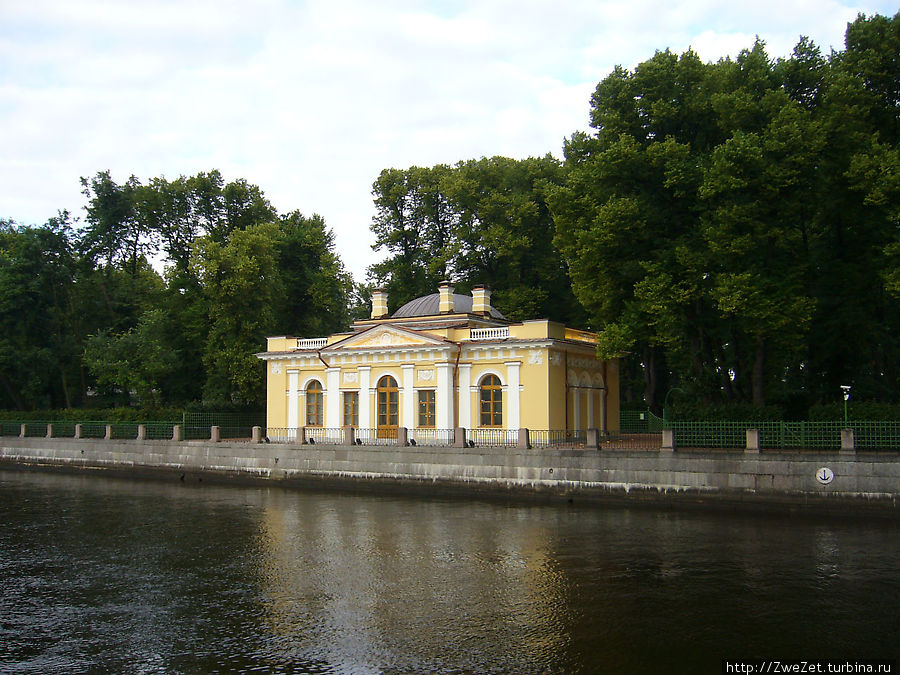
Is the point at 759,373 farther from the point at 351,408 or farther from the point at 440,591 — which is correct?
the point at 440,591

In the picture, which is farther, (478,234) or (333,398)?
(478,234)

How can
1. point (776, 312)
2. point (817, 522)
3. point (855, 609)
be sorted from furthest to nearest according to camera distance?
point (776, 312) < point (817, 522) < point (855, 609)

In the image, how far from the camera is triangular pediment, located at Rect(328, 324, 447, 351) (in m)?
34.3

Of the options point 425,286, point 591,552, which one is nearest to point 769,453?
point 591,552

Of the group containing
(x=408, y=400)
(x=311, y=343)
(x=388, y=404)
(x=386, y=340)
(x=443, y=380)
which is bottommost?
(x=388, y=404)

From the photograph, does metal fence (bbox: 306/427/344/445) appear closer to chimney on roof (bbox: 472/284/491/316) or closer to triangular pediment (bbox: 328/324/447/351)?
triangular pediment (bbox: 328/324/447/351)

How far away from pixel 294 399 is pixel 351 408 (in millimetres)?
3475

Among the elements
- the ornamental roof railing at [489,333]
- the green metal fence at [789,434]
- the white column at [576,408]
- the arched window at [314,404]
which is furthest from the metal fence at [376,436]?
the green metal fence at [789,434]

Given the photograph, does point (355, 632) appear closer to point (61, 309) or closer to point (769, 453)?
point (769, 453)

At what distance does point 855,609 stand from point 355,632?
8265 millimetres

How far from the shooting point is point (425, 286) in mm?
51094

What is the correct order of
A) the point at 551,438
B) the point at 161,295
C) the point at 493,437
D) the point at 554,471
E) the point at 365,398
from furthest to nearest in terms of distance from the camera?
the point at 161,295 < the point at 365,398 < the point at 493,437 < the point at 551,438 < the point at 554,471

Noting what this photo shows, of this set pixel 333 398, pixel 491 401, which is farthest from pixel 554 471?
pixel 333 398

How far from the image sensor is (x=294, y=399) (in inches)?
1508
